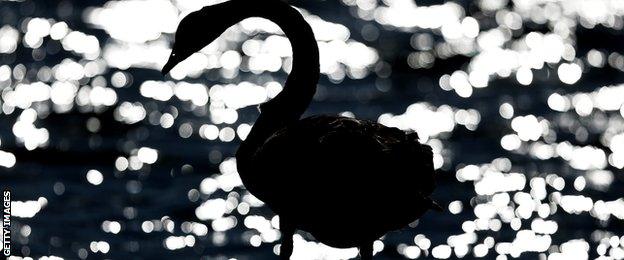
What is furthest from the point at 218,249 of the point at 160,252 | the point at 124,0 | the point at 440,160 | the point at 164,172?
the point at 124,0

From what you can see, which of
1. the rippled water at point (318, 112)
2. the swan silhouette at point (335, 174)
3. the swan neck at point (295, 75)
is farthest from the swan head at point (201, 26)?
the rippled water at point (318, 112)

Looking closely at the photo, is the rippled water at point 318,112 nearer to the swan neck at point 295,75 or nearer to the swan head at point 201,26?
the swan neck at point 295,75

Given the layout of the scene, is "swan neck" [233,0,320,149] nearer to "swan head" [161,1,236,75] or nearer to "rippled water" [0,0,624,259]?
"swan head" [161,1,236,75]

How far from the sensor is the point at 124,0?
79.9 feet

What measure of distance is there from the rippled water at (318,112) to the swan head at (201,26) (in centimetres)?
310

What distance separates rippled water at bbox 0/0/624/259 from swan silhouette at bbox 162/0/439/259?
3.27m

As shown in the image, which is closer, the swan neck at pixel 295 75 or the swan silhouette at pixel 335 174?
the swan silhouette at pixel 335 174

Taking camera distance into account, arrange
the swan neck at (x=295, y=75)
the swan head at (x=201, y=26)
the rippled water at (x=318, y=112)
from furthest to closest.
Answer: the rippled water at (x=318, y=112) < the swan neck at (x=295, y=75) < the swan head at (x=201, y=26)

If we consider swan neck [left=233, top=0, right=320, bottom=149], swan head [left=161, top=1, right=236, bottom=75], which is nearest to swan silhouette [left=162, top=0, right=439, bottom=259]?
swan head [left=161, top=1, right=236, bottom=75]

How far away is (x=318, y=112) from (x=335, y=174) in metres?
9.27

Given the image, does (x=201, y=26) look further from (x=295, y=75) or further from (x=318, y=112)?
(x=318, y=112)

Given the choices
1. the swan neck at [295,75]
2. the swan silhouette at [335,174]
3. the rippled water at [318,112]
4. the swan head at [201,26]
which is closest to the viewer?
the swan silhouette at [335,174]

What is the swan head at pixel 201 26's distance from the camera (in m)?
8.09

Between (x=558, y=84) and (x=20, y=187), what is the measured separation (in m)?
8.38
